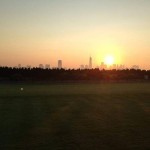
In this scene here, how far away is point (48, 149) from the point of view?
436 inches

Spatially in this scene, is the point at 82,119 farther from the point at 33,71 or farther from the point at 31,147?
the point at 33,71

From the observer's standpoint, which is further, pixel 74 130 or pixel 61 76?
pixel 61 76

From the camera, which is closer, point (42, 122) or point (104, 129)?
point (104, 129)

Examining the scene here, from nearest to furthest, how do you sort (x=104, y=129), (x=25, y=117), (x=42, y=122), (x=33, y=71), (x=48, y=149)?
(x=48, y=149), (x=104, y=129), (x=42, y=122), (x=25, y=117), (x=33, y=71)

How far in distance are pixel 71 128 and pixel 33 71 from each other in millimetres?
91386

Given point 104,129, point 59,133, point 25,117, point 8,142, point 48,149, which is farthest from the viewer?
point 25,117

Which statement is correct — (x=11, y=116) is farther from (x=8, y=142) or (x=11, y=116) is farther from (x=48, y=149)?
(x=48, y=149)

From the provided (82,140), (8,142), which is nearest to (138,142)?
(82,140)

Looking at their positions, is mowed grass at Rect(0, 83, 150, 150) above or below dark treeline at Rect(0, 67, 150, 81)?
below

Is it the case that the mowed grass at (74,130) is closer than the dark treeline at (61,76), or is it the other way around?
the mowed grass at (74,130)

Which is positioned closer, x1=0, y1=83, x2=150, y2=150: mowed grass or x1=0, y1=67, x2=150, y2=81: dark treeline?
x1=0, y1=83, x2=150, y2=150: mowed grass

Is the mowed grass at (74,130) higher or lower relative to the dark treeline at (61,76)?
lower

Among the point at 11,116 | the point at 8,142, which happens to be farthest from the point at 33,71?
the point at 8,142

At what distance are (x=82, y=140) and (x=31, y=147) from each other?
1882 mm
